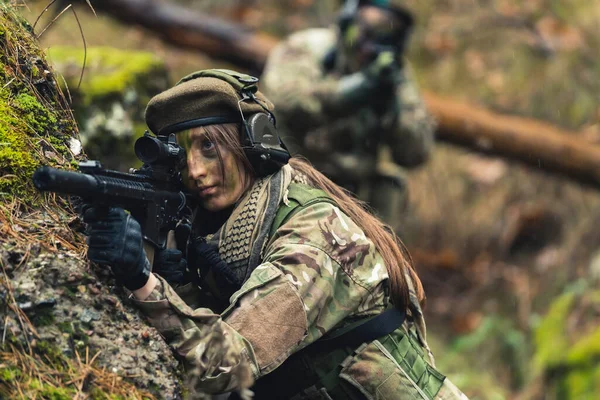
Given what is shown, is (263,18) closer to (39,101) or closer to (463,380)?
(463,380)

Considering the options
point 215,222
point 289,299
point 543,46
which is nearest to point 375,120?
point 543,46

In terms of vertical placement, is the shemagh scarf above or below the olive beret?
below

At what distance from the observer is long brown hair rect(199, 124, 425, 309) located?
3307 millimetres

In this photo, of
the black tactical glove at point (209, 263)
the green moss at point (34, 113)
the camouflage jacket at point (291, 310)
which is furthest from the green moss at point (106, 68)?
the camouflage jacket at point (291, 310)

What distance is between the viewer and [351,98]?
7.75 metres

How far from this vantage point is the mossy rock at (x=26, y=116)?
3.02 meters

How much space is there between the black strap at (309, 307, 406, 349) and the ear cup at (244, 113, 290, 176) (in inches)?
27.5

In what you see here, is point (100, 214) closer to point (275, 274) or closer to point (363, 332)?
point (275, 274)

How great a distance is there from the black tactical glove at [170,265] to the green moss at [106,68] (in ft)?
11.6

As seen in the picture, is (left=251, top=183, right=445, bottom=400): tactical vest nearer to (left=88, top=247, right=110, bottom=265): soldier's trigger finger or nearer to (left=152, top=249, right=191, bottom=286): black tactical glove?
(left=152, top=249, right=191, bottom=286): black tactical glove

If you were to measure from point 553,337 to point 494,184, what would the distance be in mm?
2642

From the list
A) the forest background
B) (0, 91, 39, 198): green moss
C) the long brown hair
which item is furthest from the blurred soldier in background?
(0, 91, 39, 198): green moss

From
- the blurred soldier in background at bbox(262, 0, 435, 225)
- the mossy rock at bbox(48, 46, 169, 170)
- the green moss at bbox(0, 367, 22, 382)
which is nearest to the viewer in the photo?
the green moss at bbox(0, 367, 22, 382)

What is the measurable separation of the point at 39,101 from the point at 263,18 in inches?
333
